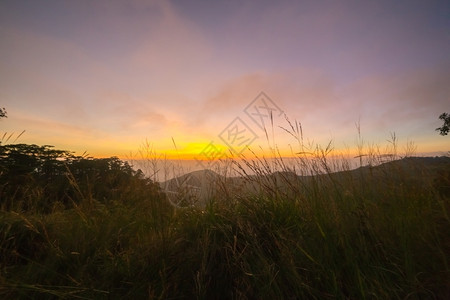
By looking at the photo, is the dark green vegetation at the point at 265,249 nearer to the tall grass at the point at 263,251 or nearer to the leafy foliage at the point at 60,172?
the tall grass at the point at 263,251

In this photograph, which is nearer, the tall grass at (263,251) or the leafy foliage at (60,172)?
the tall grass at (263,251)

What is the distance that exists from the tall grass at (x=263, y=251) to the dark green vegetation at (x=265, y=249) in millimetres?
11

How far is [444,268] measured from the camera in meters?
1.74

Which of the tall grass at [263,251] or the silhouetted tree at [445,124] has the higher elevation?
the silhouetted tree at [445,124]

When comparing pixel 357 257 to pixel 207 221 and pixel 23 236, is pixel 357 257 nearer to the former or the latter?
pixel 207 221

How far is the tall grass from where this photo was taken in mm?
1740

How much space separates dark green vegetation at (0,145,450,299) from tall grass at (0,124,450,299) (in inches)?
0.4

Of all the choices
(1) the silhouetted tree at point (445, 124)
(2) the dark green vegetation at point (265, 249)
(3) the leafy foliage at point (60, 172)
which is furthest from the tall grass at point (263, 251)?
(1) the silhouetted tree at point (445, 124)

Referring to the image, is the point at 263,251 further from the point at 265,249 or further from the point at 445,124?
the point at 445,124

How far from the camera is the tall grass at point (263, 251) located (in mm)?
1740

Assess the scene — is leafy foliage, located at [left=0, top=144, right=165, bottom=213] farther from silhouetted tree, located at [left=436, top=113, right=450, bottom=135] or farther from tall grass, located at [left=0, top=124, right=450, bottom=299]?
silhouetted tree, located at [left=436, top=113, right=450, bottom=135]

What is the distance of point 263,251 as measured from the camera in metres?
2.20

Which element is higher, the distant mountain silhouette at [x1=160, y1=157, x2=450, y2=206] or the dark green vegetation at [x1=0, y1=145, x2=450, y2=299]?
the distant mountain silhouette at [x1=160, y1=157, x2=450, y2=206]

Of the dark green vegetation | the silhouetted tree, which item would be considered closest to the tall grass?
the dark green vegetation
